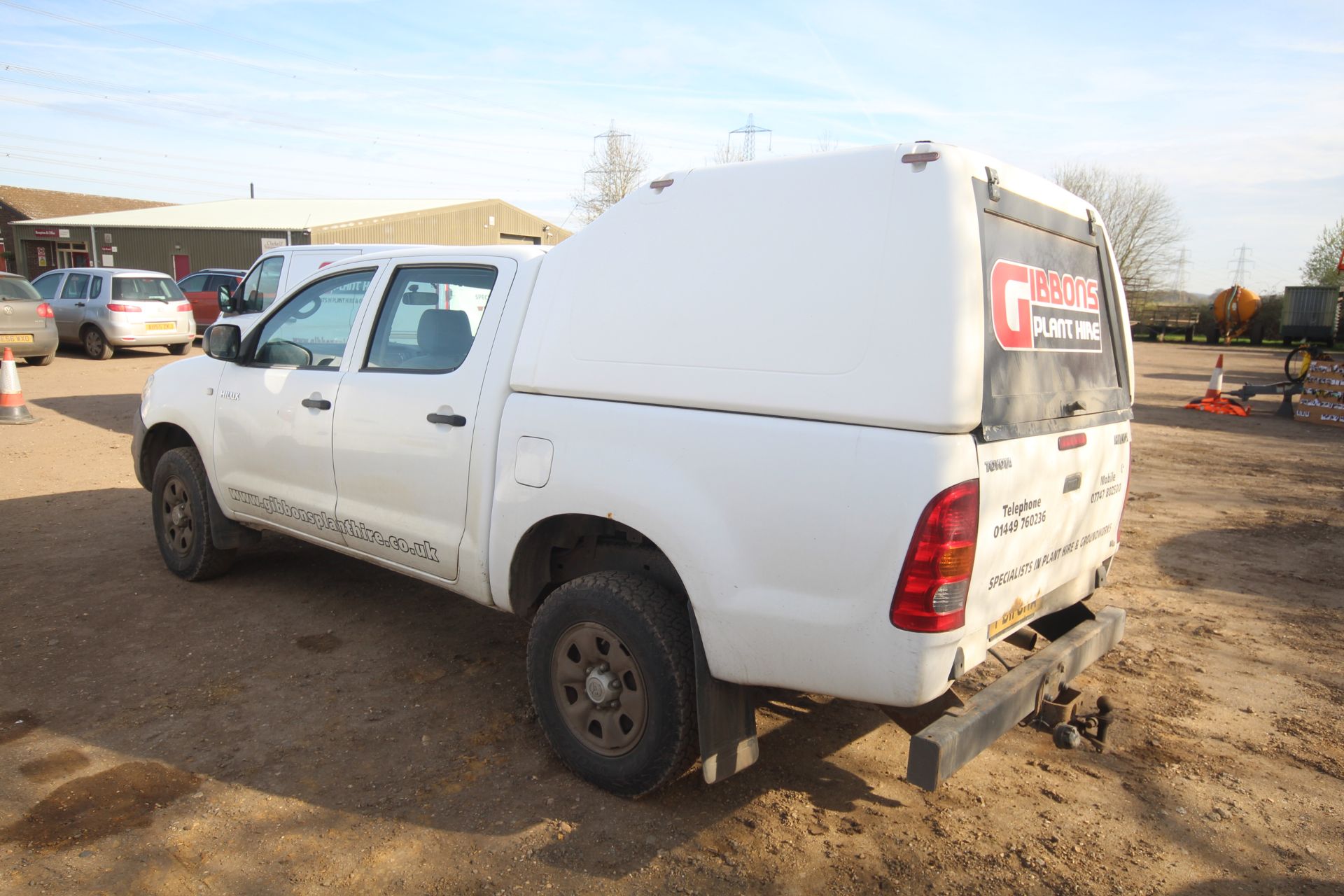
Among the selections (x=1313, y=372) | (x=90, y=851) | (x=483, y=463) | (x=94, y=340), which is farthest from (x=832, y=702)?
(x=94, y=340)

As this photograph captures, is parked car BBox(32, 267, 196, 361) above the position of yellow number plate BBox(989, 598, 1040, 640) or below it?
above

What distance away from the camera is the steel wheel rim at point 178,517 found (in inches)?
207

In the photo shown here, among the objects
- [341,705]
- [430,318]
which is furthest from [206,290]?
[341,705]

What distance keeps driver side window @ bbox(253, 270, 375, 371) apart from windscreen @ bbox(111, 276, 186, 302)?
1530cm

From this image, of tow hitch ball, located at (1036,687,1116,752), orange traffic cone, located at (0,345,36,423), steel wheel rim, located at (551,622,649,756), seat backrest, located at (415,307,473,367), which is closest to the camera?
steel wheel rim, located at (551,622,649,756)

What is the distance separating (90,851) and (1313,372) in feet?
58.8

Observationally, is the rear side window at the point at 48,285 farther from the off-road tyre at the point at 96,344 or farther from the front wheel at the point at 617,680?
the front wheel at the point at 617,680

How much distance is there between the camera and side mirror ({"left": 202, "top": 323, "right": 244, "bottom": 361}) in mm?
4758

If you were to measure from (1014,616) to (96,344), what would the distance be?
64.0 feet

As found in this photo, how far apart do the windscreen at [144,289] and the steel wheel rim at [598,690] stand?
17.8 m

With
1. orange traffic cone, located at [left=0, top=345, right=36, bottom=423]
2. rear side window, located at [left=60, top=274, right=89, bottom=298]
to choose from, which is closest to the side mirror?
orange traffic cone, located at [left=0, top=345, right=36, bottom=423]

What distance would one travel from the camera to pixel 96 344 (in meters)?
17.7

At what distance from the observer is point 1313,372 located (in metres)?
15.2

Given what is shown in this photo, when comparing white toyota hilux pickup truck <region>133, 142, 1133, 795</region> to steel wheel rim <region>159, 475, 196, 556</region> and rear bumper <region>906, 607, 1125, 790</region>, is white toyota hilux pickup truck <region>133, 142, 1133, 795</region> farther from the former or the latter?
steel wheel rim <region>159, 475, 196, 556</region>
